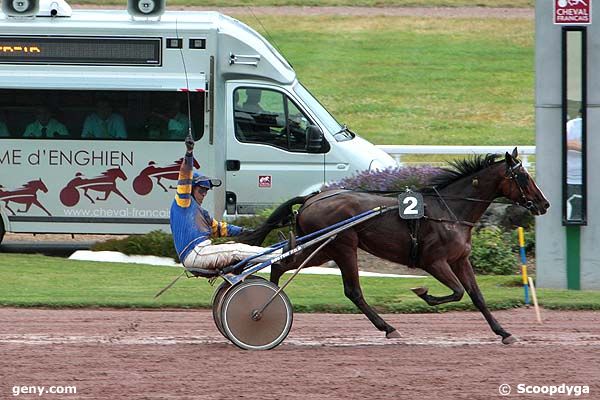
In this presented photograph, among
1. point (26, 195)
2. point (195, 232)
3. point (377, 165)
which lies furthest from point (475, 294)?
point (26, 195)

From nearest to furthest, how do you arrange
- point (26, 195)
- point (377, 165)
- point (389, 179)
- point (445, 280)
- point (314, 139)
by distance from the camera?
1. point (445, 280)
2. point (389, 179)
3. point (26, 195)
4. point (314, 139)
5. point (377, 165)

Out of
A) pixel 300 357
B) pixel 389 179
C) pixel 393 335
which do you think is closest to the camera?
pixel 300 357

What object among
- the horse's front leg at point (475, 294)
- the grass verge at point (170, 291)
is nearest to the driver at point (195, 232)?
the horse's front leg at point (475, 294)

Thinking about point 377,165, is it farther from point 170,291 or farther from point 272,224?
point 272,224

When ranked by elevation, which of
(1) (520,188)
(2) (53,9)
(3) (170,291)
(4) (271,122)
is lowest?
(3) (170,291)

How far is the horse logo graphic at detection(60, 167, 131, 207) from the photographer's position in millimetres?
16375

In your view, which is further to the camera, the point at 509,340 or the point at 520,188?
the point at 520,188

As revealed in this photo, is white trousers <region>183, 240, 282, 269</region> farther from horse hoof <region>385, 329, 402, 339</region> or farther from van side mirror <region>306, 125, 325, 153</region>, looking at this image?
van side mirror <region>306, 125, 325, 153</region>

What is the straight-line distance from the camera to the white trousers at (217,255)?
9.93 m

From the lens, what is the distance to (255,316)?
32.6 ft

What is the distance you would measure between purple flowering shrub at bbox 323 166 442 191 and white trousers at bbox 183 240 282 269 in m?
5.22

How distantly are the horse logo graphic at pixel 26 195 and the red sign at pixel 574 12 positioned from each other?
7.24 metres

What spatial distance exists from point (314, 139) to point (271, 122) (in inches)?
26.0

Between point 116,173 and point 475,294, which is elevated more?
point 116,173
